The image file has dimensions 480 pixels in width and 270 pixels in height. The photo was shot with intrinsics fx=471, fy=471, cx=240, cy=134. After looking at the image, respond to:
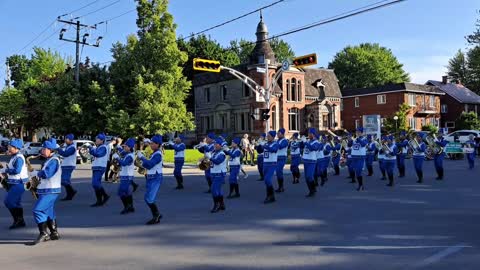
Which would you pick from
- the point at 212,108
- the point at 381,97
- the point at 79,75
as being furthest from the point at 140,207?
the point at 381,97

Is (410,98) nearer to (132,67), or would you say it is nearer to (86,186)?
(132,67)

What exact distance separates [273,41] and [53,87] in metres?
44.8

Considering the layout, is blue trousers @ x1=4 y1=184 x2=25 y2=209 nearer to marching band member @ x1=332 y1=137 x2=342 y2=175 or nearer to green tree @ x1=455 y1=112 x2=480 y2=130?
marching band member @ x1=332 y1=137 x2=342 y2=175

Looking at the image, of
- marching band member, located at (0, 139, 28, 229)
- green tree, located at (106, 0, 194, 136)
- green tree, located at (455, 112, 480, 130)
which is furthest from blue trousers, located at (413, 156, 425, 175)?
green tree, located at (455, 112, 480, 130)

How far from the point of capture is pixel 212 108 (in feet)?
178

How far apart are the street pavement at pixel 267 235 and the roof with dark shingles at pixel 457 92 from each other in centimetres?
5613

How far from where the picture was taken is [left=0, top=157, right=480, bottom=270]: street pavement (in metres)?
6.60

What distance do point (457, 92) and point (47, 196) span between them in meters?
67.5

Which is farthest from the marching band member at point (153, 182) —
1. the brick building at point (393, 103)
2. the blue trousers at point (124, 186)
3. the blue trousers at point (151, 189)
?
the brick building at point (393, 103)

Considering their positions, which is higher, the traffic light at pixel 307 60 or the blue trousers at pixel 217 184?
the traffic light at pixel 307 60

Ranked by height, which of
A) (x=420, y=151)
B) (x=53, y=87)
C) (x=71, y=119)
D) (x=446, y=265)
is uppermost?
(x=53, y=87)

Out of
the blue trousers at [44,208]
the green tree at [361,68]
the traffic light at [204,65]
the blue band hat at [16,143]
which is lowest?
the blue trousers at [44,208]

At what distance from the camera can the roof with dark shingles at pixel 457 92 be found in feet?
210

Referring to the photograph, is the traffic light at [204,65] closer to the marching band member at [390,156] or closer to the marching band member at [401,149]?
the marching band member at [401,149]
